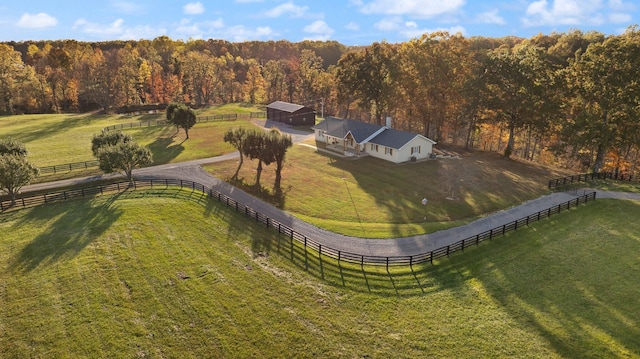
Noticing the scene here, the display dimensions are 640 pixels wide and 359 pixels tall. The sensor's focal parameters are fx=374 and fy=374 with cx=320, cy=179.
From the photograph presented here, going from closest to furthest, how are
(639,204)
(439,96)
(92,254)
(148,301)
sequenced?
(148,301) < (92,254) < (639,204) < (439,96)

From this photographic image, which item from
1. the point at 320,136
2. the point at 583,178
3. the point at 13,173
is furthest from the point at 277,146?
the point at 583,178

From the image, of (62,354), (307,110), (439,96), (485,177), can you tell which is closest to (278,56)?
(307,110)

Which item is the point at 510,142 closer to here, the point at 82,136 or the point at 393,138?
the point at 393,138

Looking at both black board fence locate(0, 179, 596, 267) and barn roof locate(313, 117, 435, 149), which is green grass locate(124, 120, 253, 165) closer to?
black board fence locate(0, 179, 596, 267)

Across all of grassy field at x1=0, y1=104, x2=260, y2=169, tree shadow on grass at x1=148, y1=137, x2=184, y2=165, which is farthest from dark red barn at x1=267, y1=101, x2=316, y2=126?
tree shadow on grass at x1=148, y1=137, x2=184, y2=165

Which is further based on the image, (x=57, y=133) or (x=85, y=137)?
(x=57, y=133)

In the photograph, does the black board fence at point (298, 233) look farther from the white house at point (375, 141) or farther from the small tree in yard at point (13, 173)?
the white house at point (375, 141)

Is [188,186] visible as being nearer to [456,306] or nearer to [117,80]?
[456,306]
